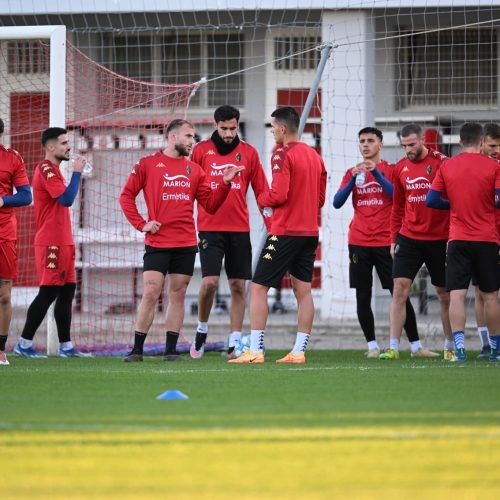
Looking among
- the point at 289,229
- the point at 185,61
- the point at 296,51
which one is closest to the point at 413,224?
the point at 289,229

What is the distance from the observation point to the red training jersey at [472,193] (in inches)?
382

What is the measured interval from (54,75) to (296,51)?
19.1 feet

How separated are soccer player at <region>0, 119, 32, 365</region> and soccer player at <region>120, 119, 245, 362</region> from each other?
84cm

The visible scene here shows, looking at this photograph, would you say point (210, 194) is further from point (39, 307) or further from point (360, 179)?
point (39, 307)

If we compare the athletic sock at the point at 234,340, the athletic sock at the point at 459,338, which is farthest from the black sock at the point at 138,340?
the athletic sock at the point at 459,338

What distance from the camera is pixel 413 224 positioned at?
10711mm

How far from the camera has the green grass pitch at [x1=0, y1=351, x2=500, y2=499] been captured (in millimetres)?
4504

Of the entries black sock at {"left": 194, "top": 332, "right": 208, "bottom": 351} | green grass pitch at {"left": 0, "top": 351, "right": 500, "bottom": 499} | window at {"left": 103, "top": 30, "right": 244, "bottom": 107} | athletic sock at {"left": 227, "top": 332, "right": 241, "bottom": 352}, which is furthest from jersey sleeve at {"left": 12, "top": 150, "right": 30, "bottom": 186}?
window at {"left": 103, "top": 30, "right": 244, "bottom": 107}

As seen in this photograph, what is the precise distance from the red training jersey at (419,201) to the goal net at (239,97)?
216cm

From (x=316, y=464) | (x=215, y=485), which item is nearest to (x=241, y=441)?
(x=316, y=464)

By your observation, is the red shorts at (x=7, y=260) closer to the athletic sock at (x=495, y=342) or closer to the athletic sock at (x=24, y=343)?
the athletic sock at (x=24, y=343)

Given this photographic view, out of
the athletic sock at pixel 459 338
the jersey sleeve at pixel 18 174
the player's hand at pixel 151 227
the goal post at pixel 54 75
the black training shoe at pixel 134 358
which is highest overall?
the goal post at pixel 54 75

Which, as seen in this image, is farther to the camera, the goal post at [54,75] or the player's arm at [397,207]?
the goal post at [54,75]

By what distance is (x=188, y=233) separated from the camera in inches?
400
